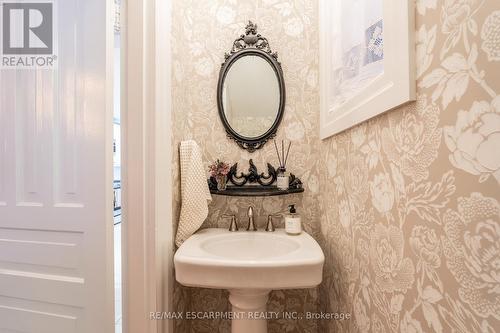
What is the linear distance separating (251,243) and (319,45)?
1044 millimetres

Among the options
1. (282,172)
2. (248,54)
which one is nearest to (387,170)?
(282,172)

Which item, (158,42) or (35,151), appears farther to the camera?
(35,151)

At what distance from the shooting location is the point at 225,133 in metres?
1.21

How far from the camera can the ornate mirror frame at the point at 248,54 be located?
3.92 feet

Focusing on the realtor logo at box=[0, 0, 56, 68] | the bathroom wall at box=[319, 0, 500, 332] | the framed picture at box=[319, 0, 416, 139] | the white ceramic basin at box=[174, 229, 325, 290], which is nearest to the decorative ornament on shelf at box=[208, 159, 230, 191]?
the white ceramic basin at box=[174, 229, 325, 290]

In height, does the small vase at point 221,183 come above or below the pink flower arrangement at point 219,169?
below

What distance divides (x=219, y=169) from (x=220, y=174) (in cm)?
3

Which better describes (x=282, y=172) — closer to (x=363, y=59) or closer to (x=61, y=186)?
(x=363, y=59)

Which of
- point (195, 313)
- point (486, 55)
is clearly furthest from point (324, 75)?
point (195, 313)

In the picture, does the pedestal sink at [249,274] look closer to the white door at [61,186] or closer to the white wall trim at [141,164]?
the white wall trim at [141,164]

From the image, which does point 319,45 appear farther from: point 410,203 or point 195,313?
point 195,313

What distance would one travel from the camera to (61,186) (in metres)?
1.04

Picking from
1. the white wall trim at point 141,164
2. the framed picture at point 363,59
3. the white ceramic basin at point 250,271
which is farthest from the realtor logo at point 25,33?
the framed picture at point 363,59

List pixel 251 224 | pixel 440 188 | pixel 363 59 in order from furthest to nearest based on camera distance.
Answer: pixel 251 224
pixel 363 59
pixel 440 188
